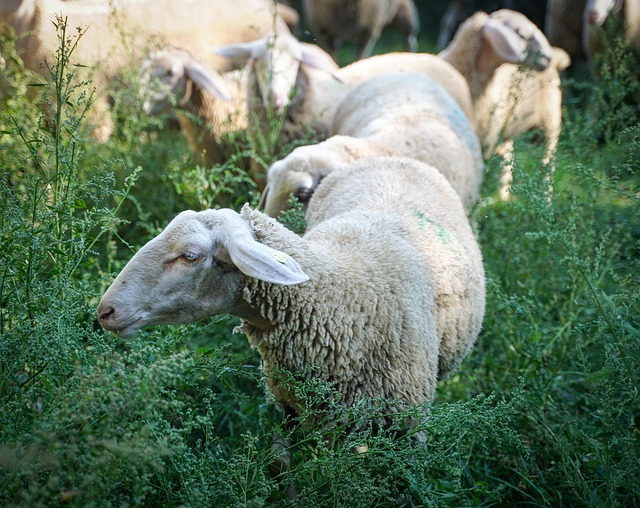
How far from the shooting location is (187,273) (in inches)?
89.5

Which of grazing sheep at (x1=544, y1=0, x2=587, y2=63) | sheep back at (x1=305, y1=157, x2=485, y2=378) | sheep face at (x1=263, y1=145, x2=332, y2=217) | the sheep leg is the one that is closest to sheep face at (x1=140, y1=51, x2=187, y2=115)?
sheep face at (x1=263, y1=145, x2=332, y2=217)

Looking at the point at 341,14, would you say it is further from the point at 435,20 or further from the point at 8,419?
the point at 8,419

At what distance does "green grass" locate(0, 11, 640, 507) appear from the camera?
1.77 metres

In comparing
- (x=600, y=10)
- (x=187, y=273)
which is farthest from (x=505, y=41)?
(x=187, y=273)

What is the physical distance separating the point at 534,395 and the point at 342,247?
1179 millimetres

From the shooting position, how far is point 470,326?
9.68ft

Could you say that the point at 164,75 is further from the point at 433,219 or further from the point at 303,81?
the point at 433,219

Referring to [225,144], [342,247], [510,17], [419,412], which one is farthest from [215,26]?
[419,412]

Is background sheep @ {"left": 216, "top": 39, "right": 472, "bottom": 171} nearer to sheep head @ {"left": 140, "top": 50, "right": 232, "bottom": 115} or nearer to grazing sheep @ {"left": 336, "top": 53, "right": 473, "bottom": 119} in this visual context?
grazing sheep @ {"left": 336, "top": 53, "right": 473, "bottom": 119}

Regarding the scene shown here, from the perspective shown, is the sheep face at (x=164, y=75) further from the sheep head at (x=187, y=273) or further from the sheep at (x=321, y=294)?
the sheep head at (x=187, y=273)

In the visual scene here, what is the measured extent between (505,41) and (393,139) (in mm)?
2229

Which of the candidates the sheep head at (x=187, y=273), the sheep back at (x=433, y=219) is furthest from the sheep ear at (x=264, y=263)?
the sheep back at (x=433, y=219)

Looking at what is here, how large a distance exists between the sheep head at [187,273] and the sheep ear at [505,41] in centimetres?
382

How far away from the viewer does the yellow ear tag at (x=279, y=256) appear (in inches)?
85.7
